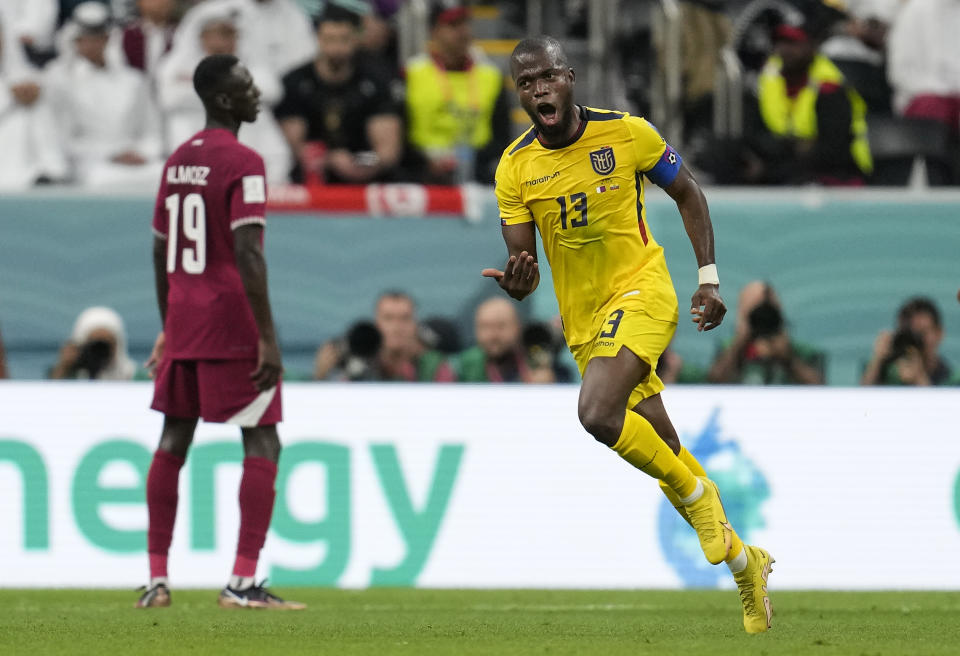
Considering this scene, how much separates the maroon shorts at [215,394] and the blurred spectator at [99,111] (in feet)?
17.0

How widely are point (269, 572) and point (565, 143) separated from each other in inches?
151

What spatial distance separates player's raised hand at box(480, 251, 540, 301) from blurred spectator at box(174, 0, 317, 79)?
7142 millimetres

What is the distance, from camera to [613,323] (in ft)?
22.8

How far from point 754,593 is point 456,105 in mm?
6929

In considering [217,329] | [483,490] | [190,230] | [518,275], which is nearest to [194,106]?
[483,490]

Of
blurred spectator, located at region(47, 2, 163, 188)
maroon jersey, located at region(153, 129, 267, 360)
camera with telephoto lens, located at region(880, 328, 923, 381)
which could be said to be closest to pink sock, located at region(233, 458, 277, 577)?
Answer: maroon jersey, located at region(153, 129, 267, 360)

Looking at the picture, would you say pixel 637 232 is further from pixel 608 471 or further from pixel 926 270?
pixel 926 270

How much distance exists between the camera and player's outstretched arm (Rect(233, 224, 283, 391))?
7734mm

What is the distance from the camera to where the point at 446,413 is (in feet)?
33.4

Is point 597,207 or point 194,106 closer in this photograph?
point 597,207

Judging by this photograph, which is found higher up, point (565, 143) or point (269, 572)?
point (565, 143)

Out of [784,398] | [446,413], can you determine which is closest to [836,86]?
[784,398]

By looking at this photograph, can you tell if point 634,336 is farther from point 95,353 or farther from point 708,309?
point 95,353

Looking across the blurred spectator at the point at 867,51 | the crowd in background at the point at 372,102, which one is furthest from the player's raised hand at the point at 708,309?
the blurred spectator at the point at 867,51
